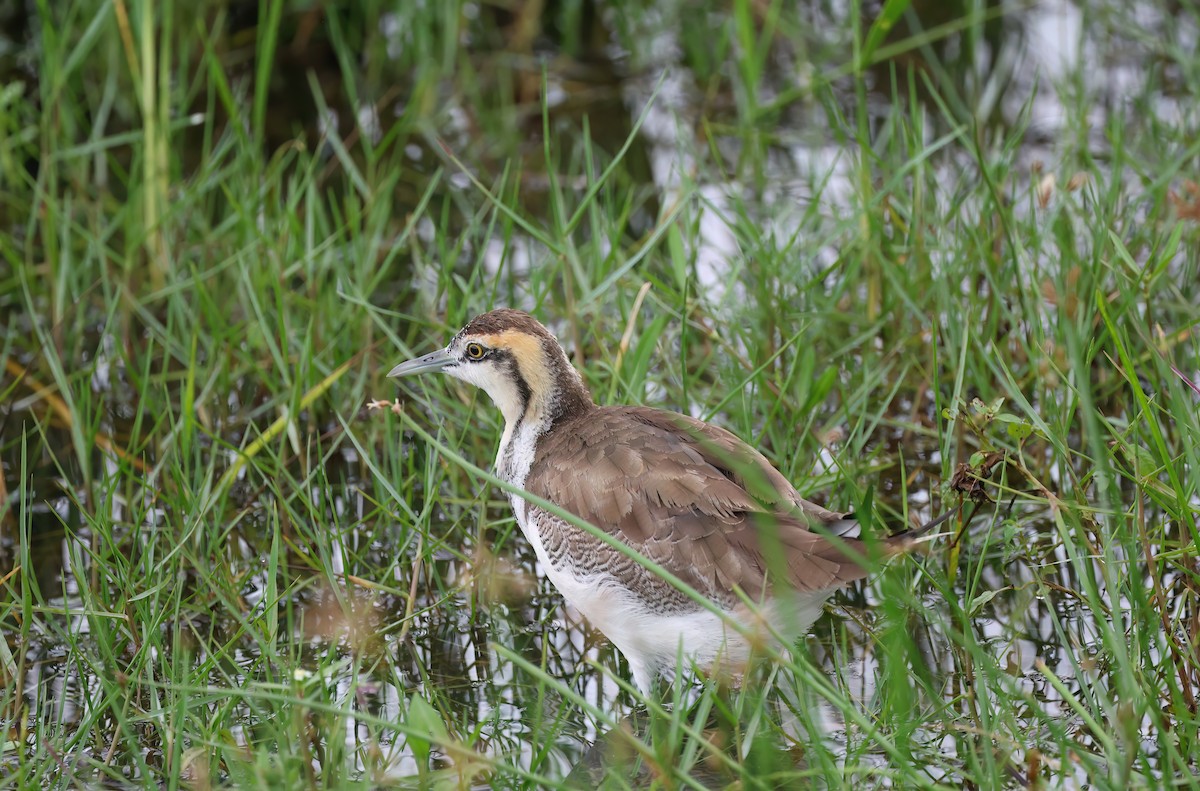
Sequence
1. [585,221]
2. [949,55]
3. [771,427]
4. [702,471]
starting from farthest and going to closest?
1. [949,55]
2. [585,221]
3. [771,427]
4. [702,471]

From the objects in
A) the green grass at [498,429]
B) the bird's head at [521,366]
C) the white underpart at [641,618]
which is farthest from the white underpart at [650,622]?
the bird's head at [521,366]

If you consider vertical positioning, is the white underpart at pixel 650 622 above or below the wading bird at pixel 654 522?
below

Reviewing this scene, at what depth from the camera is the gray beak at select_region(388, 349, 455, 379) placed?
17.6 feet

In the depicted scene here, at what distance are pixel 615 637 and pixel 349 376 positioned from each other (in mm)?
2103

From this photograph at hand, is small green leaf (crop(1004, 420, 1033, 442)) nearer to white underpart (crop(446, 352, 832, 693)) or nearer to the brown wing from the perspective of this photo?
the brown wing

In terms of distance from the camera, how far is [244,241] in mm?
6820

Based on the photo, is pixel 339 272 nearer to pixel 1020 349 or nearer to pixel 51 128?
pixel 51 128

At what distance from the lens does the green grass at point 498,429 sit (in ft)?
14.0

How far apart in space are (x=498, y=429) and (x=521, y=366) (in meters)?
0.66

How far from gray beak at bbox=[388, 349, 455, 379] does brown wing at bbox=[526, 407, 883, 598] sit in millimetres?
588

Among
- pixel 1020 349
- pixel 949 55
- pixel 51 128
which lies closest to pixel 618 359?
pixel 1020 349

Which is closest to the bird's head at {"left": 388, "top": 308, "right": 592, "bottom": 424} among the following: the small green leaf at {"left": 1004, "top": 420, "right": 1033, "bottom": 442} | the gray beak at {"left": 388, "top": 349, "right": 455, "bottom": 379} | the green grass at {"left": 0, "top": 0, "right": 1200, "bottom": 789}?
the gray beak at {"left": 388, "top": 349, "right": 455, "bottom": 379}

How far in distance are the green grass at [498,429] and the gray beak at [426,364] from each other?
0.40 feet

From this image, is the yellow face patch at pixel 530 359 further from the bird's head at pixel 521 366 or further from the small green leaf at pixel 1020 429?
the small green leaf at pixel 1020 429
